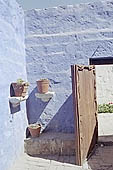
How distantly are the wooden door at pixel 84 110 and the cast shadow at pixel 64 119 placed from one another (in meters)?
0.51

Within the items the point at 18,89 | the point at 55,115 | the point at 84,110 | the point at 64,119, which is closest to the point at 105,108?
the point at 64,119

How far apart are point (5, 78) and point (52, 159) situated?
1.73 meters

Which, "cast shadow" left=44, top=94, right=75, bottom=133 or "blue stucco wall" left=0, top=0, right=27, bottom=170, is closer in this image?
"blue stucco wall" left=0, top=0, right=27, bottom=170

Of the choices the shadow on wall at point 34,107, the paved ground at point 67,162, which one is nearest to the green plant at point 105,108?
the paved ground at point 67,162

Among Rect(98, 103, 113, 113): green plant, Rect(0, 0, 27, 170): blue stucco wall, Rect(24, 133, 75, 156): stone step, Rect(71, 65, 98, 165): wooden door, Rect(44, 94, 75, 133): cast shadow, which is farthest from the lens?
Rect(98, 103, 113, 113): green plant

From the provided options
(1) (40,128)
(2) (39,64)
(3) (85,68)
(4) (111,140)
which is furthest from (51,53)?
(4) (111,140)

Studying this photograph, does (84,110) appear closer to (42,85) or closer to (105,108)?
(42,85)

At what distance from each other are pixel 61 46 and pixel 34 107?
1400mm

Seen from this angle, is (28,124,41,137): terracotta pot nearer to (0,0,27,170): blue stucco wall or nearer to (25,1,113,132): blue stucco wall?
(0,0,27,170): blue stucco wall

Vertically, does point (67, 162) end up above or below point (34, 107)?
below

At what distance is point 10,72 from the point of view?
363 centimetres

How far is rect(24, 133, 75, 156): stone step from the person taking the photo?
4.14 metres

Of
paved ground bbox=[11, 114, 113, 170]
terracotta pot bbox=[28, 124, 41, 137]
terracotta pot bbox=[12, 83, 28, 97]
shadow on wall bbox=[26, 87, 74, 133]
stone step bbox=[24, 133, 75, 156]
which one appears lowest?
paved ground bbox=[11, 114, 113, 170]

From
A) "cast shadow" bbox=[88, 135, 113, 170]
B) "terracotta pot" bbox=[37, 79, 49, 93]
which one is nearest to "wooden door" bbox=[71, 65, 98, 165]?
"cast shadow" bbox=[88, 135, 113, 170]
